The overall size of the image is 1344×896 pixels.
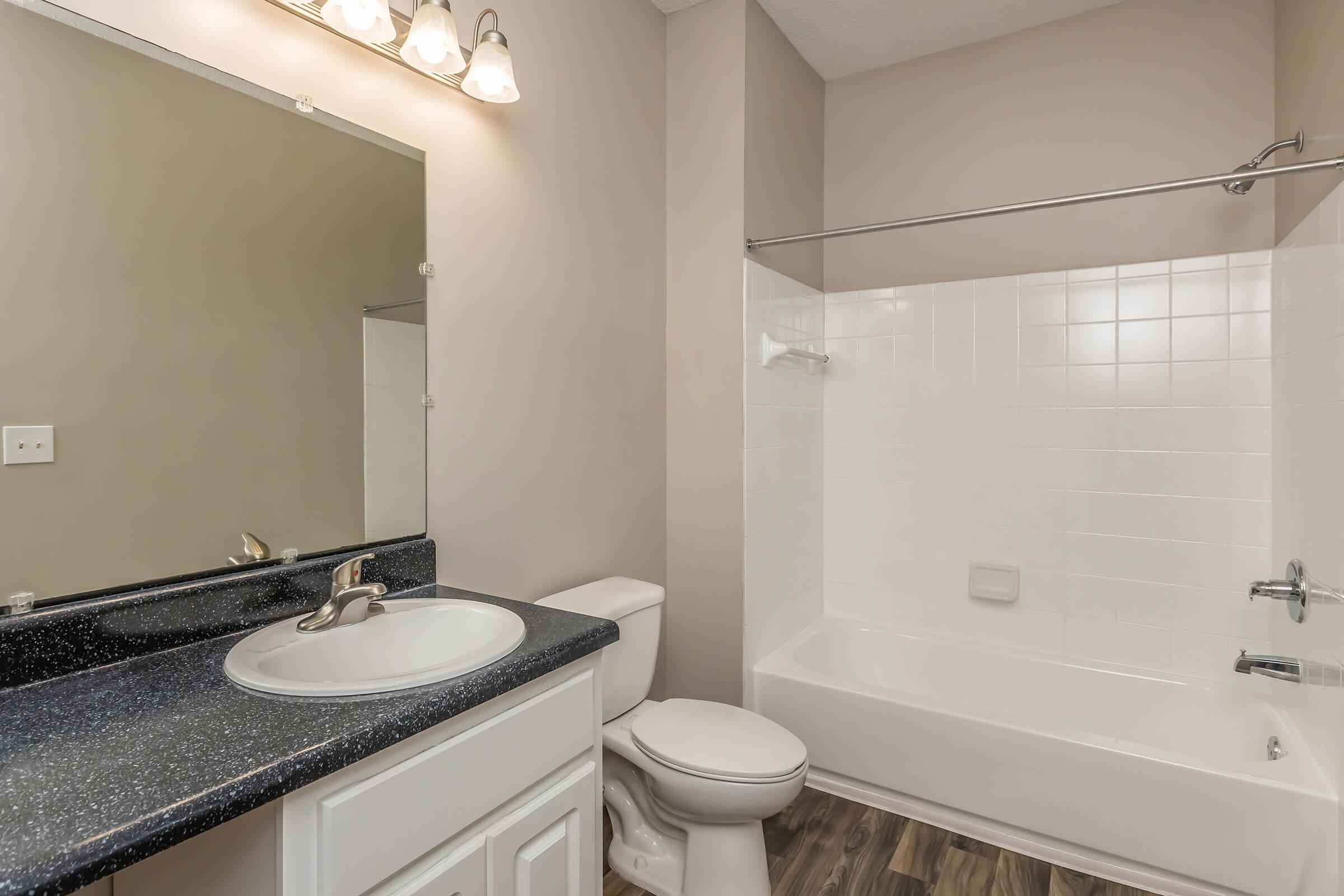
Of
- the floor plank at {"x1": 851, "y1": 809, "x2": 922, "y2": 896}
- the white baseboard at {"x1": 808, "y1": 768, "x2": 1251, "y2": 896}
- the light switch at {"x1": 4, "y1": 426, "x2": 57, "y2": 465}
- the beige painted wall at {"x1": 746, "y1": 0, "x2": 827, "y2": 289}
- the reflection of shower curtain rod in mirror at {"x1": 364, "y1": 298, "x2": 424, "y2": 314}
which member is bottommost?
the floor plank at {"x1": 851, "y1": 809, "x2": 922, "y2": 896}

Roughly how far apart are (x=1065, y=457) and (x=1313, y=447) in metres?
0.73

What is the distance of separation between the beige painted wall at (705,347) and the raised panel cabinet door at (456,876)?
4.42 ft

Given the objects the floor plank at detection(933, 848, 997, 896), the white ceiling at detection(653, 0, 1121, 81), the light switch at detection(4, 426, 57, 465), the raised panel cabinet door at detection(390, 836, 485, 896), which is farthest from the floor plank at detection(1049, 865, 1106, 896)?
the white ceiling at detection(653, 0, 1121, 81)

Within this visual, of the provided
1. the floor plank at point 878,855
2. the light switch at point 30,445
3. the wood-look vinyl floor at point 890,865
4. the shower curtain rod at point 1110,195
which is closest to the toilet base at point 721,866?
the wood-look vinyl floor at point 890,865

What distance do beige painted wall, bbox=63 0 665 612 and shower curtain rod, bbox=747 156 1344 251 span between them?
1.73 feet

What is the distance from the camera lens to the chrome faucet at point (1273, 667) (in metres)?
1.68

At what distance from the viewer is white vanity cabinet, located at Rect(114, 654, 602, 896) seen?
0.81 metres

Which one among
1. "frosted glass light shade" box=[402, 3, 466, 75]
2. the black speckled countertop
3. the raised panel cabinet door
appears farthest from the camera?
"frosted glass light shade" box=[402, 3, 466, 75]

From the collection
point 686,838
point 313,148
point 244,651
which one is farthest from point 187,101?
point 686,838

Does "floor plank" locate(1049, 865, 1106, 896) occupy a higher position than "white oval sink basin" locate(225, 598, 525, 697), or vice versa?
"white oval sink basin" locate(225, 598, 525, 697)

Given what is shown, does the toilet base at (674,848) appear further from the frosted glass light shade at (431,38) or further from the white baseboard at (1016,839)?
the frosted glass light shade at (431,38)

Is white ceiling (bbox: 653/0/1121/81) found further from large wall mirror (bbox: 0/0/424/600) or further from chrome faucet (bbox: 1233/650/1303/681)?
chrome faucet (bbox: 1233/650/1303/681)

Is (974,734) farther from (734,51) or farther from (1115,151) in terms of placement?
(734,51)

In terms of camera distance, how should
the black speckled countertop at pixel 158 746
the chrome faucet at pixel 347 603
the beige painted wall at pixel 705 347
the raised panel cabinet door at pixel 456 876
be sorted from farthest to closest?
the beige painted wall at pixel 705 347, the chrome faucet at pixel 347 603, the raised panel cabinet door at pixel 456 876, the black speckled countertop at pixel 158 746
